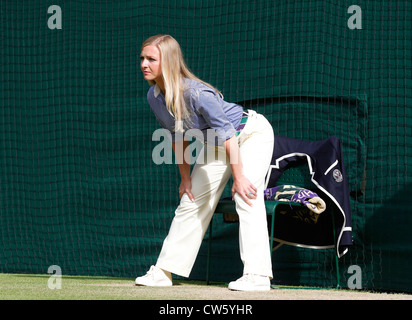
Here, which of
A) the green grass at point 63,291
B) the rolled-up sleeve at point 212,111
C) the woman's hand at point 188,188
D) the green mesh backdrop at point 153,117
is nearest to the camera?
the green grass at point 63,291

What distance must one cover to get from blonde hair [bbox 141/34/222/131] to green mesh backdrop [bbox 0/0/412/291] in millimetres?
1160

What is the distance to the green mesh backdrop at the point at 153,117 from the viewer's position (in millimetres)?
4348

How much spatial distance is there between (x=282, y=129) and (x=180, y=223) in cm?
114

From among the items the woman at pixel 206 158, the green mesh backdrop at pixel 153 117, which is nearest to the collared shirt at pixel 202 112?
the woman at pixel 206 158

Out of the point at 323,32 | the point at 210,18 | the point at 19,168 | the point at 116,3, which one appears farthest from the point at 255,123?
the point at 19,168

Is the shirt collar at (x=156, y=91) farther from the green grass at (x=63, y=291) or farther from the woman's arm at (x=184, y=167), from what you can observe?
the green grass at (x=63, y=291)

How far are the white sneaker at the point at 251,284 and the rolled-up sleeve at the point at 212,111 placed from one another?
701mm

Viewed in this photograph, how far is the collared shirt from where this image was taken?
11.9 ft

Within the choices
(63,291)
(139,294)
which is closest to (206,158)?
(139,294)

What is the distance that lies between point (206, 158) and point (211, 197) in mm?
213

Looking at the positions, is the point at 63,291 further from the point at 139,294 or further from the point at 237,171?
the point at 237,171

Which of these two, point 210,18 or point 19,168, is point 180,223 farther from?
point 19,168

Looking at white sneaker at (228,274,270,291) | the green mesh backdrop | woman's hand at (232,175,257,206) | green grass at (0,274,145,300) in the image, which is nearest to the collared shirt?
woman's hand at (232,175,257,206)

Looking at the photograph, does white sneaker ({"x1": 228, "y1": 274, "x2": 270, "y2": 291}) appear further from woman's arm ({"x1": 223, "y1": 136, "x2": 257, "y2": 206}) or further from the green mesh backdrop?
the green mesh backdrop
